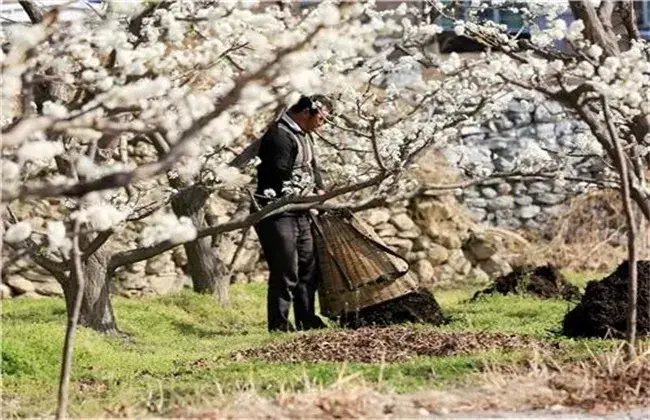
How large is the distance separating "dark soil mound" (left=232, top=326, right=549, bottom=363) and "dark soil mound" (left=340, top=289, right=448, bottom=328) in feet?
3.64

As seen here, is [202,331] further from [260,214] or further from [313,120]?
[313,120]

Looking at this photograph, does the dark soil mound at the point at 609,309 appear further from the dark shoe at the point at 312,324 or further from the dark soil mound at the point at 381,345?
the dark shoe at the point at 312,324

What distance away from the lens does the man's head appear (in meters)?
10.2

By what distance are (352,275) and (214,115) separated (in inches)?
229

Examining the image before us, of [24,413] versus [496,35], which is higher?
[496,35]

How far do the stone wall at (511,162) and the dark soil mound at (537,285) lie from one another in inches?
159

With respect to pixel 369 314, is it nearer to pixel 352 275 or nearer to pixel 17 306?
pixel 352 275

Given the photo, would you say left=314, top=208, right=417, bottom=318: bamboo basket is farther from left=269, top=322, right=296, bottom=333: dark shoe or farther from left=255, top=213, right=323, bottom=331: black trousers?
left=269, top=322, right=296, bottom=333: dark shoe

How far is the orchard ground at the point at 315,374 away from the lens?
6160 mm

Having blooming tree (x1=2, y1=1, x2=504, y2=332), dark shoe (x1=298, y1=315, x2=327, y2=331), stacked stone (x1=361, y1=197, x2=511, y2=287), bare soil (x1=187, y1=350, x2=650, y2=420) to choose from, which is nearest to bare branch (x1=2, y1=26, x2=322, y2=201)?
blooming tree (x1=2, y1=1, x2=504, y2=332)

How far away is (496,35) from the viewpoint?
28.5ft

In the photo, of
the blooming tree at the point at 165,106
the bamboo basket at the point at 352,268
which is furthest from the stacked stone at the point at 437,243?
the bamboo basket at the point at 352,268

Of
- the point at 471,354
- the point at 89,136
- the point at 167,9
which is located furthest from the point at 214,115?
the point at 167,9

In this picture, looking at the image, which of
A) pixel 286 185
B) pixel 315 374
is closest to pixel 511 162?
pixel 286 185
